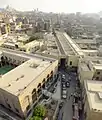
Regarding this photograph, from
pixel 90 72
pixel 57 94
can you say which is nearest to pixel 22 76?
pixel 57 94

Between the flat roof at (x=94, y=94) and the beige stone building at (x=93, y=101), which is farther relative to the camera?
the flat roof at (x=94, y=94)

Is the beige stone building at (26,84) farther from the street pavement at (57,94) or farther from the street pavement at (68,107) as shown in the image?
the street pavement at (68,107)

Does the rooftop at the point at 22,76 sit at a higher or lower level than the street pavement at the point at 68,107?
higher

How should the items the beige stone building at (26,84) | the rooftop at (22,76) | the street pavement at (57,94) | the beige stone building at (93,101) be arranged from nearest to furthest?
the beige stone building at (93,101) → the beige stone building at (26,84) → the rooftop at (22,76) → the street pavement at (57,94)

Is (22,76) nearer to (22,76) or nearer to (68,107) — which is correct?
(22,76)

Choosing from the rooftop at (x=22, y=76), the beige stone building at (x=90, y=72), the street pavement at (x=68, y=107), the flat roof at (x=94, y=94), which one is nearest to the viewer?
the flat roof at (x=94, y=94)

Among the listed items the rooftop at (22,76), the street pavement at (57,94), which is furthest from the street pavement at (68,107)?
the rooftop at (22,76)
